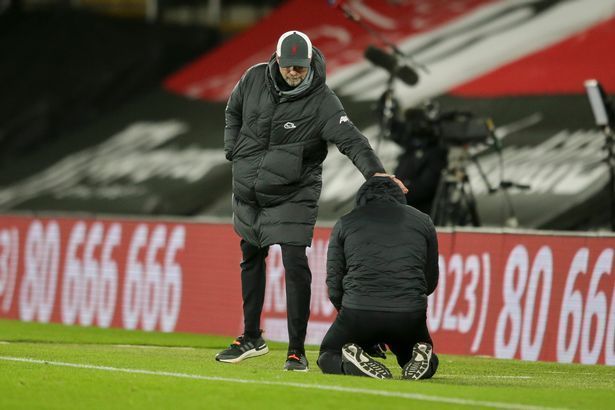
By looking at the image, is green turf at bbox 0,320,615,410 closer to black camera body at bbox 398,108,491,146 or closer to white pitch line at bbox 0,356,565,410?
white pitch line at bbox 0,356,565,410

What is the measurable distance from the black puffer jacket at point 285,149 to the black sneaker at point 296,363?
670 mm

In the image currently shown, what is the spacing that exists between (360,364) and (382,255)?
2.09ft

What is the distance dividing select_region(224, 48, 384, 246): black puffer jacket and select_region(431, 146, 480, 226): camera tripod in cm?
563

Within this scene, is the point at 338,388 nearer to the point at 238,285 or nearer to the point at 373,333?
the point at 373,333

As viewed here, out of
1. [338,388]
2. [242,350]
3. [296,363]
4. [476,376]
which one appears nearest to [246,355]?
[242,350]

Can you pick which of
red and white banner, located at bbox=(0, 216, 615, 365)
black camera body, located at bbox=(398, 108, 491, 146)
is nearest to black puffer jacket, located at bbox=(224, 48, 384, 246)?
red and white banner, located at bbox=(0, 216, 615, 365)

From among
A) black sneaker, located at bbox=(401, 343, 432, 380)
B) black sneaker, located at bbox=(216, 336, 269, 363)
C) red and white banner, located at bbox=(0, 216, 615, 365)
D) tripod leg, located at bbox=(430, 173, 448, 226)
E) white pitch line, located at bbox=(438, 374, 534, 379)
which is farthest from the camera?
tripod leg, located at bbox=(430, 173, 448, 226)

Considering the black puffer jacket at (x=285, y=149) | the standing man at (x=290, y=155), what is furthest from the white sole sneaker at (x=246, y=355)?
the black puffer jacket at (x=285, y=149)

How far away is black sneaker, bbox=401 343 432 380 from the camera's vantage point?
30.0 ft

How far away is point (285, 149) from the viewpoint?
382 inches

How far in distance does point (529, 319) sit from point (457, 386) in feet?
12.7

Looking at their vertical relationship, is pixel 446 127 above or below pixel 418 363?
above

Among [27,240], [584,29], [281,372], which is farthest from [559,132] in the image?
[281,372]

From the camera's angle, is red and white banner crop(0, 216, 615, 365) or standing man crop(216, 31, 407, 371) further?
red and white banner crop(0, 216, 615, 365)
